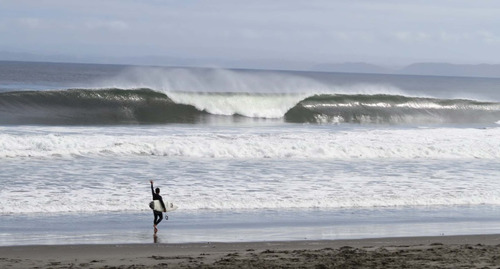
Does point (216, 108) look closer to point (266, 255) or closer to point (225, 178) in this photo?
point (225, 178)

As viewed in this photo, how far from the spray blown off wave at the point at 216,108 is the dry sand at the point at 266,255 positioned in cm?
1728

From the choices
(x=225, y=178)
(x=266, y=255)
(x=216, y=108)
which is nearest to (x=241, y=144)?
(x=225, y=178)

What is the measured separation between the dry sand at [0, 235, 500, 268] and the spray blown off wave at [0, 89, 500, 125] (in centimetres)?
1728

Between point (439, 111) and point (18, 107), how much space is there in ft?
63.7

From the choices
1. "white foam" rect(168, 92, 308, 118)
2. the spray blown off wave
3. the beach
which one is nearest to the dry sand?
the beach

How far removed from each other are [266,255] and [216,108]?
76.6ft

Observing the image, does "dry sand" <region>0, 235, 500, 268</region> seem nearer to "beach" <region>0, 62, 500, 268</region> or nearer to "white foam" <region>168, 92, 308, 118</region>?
"beach" <region>0, 62, 500, 268</region>

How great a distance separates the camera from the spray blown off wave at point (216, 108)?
27.5m

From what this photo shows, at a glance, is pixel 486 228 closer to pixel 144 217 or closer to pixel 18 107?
pixel 144 217

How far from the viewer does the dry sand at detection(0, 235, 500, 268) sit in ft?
24.1

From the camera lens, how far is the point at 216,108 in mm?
31047

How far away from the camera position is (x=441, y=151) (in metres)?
19.0

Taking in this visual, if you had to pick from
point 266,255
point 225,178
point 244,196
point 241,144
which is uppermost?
point 241,144

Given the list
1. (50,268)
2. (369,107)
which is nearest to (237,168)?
(50,268)
